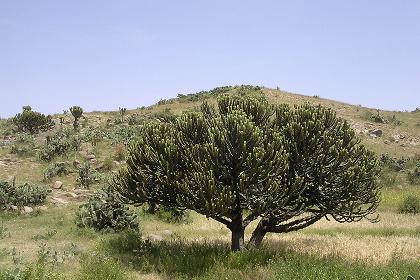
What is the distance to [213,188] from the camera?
1146 cm

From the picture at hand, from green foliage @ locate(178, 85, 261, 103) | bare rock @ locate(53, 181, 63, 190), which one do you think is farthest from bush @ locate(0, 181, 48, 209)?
green foliage @ locate(178, 85, 261, 103)

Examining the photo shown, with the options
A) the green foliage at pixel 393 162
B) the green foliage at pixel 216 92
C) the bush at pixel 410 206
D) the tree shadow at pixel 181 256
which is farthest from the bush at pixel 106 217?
the green foliage at pixel 216 92

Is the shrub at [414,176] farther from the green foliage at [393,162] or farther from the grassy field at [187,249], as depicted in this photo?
the grassy field at [187,249]

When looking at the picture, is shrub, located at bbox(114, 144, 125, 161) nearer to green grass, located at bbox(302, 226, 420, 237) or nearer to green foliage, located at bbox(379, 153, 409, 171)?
green grass, located at bbox(302, 226, 420, 237)

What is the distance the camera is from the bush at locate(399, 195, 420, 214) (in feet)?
78.8

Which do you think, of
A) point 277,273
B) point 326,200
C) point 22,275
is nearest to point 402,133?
point 326,200

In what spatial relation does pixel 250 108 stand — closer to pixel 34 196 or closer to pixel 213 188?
pixel 213 188

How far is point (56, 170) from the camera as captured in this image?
24.2 metres

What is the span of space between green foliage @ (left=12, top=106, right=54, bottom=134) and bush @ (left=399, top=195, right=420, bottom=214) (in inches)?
1127

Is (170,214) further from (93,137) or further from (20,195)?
(93,137)

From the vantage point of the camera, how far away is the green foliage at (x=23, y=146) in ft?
93.1

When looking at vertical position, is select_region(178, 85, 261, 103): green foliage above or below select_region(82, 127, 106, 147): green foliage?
above

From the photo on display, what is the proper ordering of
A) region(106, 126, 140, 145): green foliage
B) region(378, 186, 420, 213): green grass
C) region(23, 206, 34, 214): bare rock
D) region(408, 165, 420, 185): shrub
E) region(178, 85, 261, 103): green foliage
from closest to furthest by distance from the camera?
region(23, 206, 34, 214): bare rock → region(378, 186, 420, 213): green grass → region(106, 126, 140, 145): green foliage → region(408, 165, 420, 185): shrub → region(178, 85, 261, 103): green foliage

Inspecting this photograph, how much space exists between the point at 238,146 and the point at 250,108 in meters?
2.19
